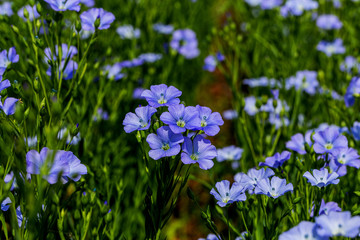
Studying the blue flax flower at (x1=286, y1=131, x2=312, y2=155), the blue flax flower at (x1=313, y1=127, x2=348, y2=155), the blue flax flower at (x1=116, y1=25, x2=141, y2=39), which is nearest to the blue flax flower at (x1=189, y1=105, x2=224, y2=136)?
the blue flax flower at (x1=313, y1=127, x2=348, y2=155)

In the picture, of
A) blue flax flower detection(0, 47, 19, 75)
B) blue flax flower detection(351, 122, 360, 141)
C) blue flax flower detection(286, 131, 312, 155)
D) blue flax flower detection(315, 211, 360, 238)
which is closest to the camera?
blue flax flower detection(315, 211, 360, 238)

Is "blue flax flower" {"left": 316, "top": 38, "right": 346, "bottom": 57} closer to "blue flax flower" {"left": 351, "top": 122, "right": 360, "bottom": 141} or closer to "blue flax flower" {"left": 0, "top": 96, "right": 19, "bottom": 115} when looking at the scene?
"blue flax flower" {"left": 351, "top": 122, "right": 360, "bottom": 141}

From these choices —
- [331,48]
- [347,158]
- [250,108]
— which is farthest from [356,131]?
[331,48]

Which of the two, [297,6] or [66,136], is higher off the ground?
[297,6]

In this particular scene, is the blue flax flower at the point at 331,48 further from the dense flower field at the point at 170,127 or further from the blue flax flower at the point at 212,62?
the blue flax flower at the point at 212,62

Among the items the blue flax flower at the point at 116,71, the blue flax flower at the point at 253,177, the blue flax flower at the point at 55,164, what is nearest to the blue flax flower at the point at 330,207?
the blue flax flower at the point at 253,177

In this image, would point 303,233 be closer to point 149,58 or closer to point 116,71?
point 116,71

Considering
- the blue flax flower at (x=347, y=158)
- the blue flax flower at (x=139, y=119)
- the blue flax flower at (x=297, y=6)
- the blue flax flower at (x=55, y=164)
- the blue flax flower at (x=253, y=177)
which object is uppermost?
the blue flax flower at (x=297, y=6)

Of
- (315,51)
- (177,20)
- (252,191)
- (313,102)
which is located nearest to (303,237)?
(252,191)

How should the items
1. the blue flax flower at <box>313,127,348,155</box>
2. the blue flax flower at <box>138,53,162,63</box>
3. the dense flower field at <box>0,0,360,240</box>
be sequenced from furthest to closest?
1. the blue flax flower at <box>138,53,162,63</box>
2. the blue flax flower at <box>313,127,348,155</box>
3. the dense flower field at <box>0,0,360,240</box>
